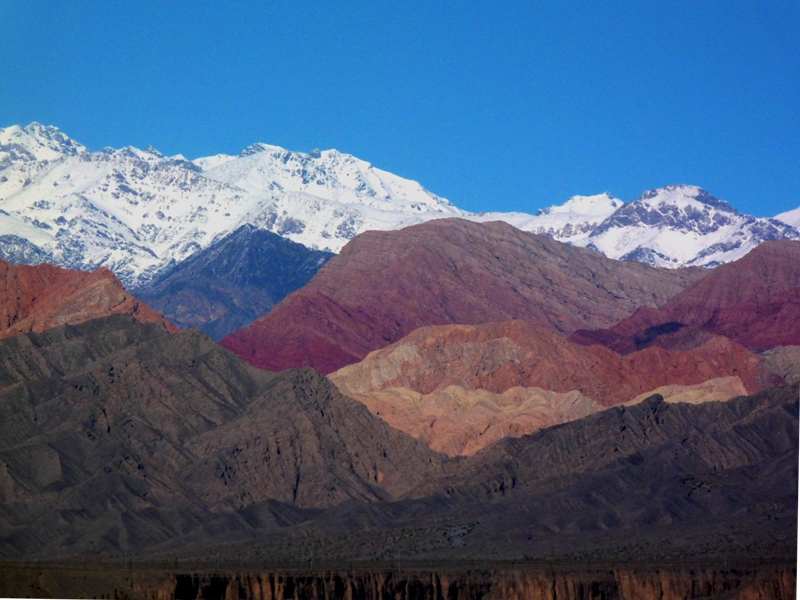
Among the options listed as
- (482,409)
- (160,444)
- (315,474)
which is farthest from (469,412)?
(160,444)

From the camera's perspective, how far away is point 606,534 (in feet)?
375

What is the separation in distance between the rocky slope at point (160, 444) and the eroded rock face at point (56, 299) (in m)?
17.4

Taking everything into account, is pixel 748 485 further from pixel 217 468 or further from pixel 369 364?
pixel 369 364

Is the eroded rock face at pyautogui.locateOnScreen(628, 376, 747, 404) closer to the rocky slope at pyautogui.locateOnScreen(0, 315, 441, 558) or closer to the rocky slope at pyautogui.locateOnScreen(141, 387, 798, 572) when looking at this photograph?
the rocky slope at pyautogui.locateOnScreen(141, 387, 798, 572)

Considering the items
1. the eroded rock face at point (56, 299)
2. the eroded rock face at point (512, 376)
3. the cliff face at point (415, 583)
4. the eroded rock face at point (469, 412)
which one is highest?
the eroded rock face at point (56, 299)

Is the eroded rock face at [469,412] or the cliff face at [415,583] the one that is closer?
the cliff face at [415,583]

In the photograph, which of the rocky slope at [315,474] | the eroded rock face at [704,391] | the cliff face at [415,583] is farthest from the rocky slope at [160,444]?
the eroded rock face at [704,391]

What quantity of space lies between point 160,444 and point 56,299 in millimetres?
49804

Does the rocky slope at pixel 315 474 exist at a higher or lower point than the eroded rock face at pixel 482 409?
lower

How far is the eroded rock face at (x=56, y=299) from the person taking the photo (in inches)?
6954

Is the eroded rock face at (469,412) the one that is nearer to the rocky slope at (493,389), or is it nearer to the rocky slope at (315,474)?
the rocky slope at (493,389)

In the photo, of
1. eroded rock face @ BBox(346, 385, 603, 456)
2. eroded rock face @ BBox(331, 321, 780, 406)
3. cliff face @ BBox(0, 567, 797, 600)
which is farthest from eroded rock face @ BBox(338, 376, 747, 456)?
cliff face @ BBox(0, 567, 797, 600)

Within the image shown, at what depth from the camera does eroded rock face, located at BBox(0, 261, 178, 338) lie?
17662cm

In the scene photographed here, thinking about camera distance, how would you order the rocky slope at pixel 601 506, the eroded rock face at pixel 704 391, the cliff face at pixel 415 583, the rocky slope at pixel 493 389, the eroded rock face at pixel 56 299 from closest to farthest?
1. the cliff face at pixel 415 583
2. the rocky slope at pixel 601 506
3. the rocky slope at pixel 493 389
4. the eroded rock face at pixel 704 391
5. the eroded rock face at pixel 56 299
